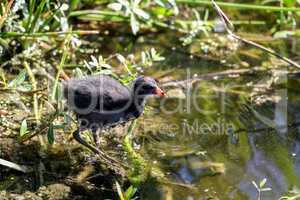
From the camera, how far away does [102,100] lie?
4633 mm

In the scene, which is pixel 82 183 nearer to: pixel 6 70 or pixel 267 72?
pixel 6 70

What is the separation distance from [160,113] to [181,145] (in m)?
0.55

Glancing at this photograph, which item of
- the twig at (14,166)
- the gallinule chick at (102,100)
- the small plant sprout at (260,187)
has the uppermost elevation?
the gallinule chick at (102,100)

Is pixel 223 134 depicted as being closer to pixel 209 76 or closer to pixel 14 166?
pixel 209 76

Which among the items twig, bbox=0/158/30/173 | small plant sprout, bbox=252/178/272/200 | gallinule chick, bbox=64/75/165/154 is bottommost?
small plant sprout, bbox=252/178/272/200

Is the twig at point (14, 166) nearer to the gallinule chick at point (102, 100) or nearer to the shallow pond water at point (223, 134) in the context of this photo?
the gallinule chick at point (102, 100)

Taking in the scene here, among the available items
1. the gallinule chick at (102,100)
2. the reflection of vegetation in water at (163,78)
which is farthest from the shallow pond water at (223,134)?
the gallinule chick at (102,100)

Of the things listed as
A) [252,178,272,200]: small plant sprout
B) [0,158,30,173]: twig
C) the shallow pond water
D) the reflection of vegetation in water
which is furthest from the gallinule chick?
[252,178,272,200]: small plant sprout

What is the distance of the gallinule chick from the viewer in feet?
15.1

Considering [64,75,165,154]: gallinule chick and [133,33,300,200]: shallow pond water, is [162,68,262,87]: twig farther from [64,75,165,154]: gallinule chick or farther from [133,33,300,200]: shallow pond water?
[64,75,165,154]: gallinule chick

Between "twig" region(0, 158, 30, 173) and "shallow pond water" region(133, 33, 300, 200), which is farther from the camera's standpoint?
"shallow pond water" region(133, 33, 300, 200)

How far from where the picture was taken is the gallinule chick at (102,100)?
4598 mm

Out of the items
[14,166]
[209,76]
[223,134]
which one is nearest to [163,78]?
[209,76]

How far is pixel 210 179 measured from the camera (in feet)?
14.8
